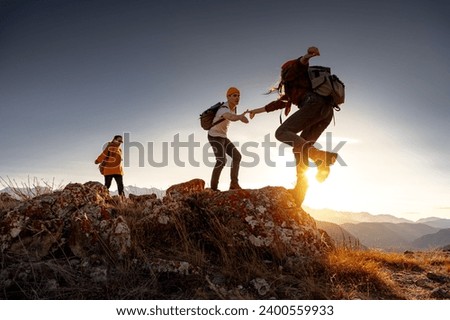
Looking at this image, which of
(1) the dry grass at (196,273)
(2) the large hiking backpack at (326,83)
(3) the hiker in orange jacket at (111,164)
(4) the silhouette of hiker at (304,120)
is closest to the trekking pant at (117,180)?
(3) the hiker in orange jacket at (111,164)

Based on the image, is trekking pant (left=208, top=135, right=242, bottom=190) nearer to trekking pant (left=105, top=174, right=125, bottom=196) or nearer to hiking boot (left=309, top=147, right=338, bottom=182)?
hiking boot (left=309, top=147, right=338, bottom=182)

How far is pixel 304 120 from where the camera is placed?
4641 mm

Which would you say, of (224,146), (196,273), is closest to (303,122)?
(224,146)

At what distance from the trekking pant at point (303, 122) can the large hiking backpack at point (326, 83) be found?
0.33 feet

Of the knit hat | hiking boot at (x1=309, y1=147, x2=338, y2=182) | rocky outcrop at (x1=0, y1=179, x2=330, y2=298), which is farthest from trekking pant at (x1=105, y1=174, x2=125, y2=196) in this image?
hiking boot at (x1=309, y1=147, x2=338, y2=182)

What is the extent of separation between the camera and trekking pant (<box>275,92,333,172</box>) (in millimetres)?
4531

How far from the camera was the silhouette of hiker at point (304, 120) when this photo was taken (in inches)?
177

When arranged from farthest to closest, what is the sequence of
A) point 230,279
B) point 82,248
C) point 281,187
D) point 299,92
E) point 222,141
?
point 222,141, point 281,187, point 299,92, point 82,248, point 230,279

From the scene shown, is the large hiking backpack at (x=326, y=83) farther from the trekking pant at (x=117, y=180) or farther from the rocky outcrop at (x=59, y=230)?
the trekking pant at (x=117, y=180)

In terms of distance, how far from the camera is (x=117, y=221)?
13.2ft

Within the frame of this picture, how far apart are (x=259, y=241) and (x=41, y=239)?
278cm

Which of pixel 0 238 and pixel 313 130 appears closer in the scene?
pixel 0 238
